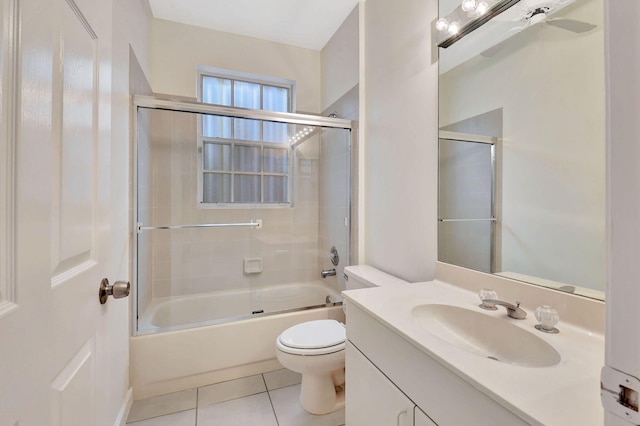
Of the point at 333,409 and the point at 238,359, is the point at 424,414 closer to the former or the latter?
the point at 333,409

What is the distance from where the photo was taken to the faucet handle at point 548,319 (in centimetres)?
75

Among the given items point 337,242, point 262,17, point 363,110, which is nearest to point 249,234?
point 337,242

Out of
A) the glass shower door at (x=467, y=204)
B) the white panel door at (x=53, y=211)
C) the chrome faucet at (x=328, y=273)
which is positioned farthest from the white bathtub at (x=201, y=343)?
the glass shower door at (x=467, y=204)

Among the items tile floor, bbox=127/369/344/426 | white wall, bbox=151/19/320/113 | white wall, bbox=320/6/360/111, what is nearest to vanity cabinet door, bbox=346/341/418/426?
tile floor, bbox=127/369/344/426

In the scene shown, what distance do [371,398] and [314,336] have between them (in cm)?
62

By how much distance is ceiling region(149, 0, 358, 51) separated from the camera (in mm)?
2018

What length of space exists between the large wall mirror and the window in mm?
1476

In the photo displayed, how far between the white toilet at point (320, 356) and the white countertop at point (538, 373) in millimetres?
644

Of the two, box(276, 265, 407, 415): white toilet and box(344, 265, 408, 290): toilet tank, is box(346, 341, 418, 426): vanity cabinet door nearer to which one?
box(276, 265, 407, 415): white toilet

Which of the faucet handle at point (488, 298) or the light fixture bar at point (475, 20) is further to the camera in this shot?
the light fixture bar at point (475, 20)

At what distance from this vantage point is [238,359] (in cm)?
177

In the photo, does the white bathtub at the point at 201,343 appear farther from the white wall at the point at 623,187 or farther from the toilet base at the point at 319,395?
the white wall at the point at 623,187

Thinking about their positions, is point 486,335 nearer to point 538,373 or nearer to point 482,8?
point 538,373

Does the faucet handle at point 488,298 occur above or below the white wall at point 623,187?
below
